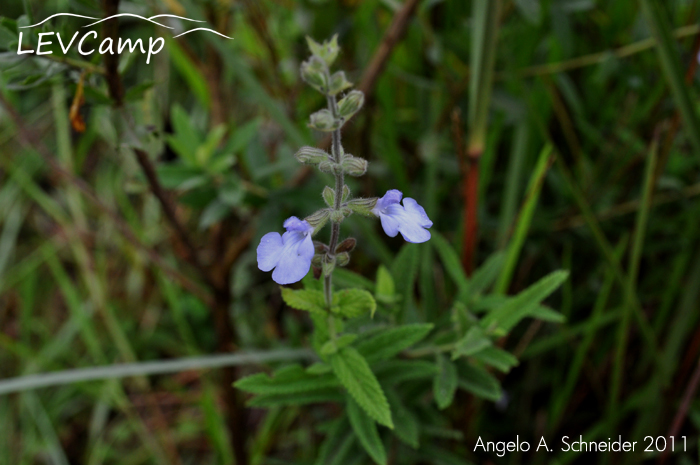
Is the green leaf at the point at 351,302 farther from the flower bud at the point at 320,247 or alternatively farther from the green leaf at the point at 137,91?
the green leaf at the point at 137,91

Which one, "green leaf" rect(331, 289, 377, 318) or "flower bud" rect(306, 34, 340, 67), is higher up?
"flower bud" rect(306, 34, 340, 67)

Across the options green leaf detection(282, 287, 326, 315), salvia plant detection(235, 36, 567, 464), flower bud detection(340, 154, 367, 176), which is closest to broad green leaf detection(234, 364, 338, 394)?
salvia plant detection(235, 36, 567, 464)

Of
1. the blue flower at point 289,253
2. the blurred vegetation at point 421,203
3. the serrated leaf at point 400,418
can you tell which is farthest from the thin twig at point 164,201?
the serrated leaf at point 400,418

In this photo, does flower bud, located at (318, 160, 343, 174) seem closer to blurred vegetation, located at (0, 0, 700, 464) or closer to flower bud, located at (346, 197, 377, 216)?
flower bud, located at (346, 197, 377, 216)

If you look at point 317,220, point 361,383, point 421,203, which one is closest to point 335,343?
point 361,383

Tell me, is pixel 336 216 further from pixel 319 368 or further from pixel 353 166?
pixel 319 368

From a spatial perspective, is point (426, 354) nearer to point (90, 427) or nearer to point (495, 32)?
point (495, 32)

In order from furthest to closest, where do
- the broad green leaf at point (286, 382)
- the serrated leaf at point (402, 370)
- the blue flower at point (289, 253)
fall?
1. the serrated leaf at point (402, 370)
2. the broad green leaf at point (286, 382)
3. the blue flower at point (289, 253)
